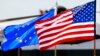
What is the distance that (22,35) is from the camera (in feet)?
18.2

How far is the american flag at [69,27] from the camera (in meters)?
5.23

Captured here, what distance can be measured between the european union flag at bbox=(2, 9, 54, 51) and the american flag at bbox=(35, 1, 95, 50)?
0.11m

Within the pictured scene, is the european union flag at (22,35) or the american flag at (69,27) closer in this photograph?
the american flag at (69,27)

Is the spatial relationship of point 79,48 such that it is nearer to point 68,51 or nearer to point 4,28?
point 68,51

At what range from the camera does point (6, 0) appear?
6.56 meters

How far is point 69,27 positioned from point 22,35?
2.89ft

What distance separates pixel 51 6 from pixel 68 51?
0.99 m

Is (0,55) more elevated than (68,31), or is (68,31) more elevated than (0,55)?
(68,31)

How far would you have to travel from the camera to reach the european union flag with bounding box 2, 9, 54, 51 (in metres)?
5.50

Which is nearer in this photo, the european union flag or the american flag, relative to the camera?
the american flag

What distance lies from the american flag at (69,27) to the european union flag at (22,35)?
11 centimetres

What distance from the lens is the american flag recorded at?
523cm

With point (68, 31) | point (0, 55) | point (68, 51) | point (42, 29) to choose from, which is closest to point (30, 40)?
point (42, 29)

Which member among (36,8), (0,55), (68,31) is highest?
(36,8)
